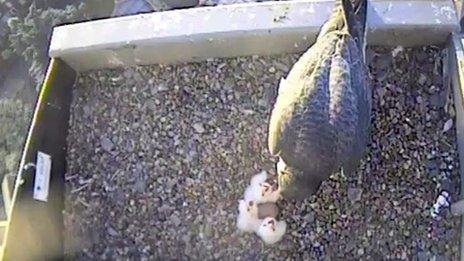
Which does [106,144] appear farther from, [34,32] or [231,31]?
[34,32]

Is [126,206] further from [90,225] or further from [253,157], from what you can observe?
[253,157]

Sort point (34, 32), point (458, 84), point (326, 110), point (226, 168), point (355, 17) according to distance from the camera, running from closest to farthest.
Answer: point (326, 110) → point (355, 17) → point (458, 84) → point (226, 168) → point (34, 32)

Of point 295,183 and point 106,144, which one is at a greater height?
point 106,144

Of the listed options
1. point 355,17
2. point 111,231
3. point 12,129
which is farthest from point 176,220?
point 12,129

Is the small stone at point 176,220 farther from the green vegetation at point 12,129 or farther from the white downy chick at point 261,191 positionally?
the green vegetation at point 12,129

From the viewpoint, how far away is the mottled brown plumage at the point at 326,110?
1.68m

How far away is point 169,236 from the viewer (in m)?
2.08

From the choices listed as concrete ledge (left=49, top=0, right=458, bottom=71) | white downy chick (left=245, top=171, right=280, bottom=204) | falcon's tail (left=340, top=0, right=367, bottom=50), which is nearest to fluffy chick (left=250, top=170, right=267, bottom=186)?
white downy chick (left=245, top=171, right=280, bottom=204)

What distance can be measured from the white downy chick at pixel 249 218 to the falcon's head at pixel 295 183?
6.2 inches

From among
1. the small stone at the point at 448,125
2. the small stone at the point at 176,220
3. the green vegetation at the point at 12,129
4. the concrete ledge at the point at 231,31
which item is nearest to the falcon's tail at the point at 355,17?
the concrete ledge at the point at 231,31

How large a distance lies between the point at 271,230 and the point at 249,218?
0.07 meters

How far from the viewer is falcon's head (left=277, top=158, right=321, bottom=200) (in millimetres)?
1768

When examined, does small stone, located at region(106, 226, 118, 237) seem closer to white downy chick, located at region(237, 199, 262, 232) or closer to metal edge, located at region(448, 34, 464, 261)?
white downy chick, located at region(237, 199, 262, 232)

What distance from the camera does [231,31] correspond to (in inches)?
79.4
